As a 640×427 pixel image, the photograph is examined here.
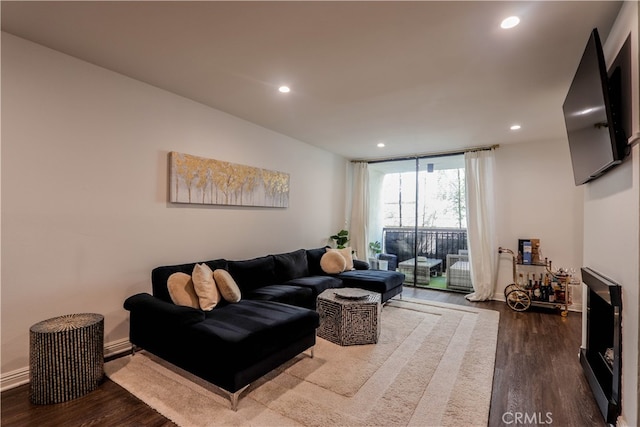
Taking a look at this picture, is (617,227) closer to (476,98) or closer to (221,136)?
(476,98)

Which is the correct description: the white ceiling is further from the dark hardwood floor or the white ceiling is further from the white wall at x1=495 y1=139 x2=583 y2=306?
the dark hardwood floor

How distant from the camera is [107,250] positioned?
9.15 feet

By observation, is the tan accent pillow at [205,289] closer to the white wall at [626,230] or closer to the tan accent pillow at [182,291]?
the tan accent pillow at [182,291]

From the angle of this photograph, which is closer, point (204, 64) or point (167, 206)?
point (204, 64)

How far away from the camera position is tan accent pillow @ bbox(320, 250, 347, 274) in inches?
185

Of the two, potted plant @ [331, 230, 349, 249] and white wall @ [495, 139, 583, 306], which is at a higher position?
white wall @ [495, 139, 583, 306]

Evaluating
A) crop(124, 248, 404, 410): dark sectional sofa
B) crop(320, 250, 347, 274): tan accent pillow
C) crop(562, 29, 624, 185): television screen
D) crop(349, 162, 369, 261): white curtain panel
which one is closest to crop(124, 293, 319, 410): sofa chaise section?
crop(124, 248, 404, 410): dark sectional sofa

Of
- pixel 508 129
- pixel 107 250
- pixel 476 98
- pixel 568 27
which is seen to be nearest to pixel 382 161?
pixel 508 129

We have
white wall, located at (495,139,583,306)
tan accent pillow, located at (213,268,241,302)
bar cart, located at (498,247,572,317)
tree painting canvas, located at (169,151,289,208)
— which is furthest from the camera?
white wall, located at (495,139,583,306)

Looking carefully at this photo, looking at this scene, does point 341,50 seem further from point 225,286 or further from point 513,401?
point 513,401

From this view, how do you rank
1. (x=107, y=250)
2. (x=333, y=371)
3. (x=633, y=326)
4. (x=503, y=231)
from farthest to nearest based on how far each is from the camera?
(x=503, y=231)
(x=107, y=250)
(x=333, y=371)
(x=633, y=326)

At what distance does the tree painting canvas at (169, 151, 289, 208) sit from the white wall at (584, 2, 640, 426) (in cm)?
356

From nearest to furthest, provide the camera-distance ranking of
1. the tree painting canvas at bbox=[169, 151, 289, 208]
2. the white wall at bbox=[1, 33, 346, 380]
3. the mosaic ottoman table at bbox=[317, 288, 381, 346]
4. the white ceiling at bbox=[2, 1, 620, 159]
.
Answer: the white ceiling at bbox=[2, 1, 620, 159] < the white wall at bbox=[1, 33, 346, 380] < the mosaic ottoman table at bbox=[317, 288, 381, 346] < the tree painting canvas at bbox=[169, 151, 289, 208]

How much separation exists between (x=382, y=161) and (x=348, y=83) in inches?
143
